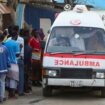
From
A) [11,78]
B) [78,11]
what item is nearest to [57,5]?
[78,11]

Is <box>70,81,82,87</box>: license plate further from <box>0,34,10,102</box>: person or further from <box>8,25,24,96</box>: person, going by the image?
<box>0,34,10,102</box>: person

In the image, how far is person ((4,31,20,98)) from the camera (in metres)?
14.5

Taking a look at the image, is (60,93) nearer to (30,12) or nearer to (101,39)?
(101,39)

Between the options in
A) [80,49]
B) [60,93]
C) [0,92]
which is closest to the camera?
[0,92]

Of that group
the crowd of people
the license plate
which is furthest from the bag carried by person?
the license plate

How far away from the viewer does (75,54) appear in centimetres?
1458

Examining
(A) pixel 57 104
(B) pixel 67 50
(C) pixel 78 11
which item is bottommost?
(A) pixel 57 104

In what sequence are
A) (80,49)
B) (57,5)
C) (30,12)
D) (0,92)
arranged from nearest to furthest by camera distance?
(0,92) < (80,49) < (30,12) < (57,5)

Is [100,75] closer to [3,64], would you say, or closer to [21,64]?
[21,64]

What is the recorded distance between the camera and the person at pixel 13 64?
14.5m

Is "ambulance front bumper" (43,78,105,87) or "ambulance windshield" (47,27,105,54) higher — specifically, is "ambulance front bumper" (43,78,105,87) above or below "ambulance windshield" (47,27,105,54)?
below

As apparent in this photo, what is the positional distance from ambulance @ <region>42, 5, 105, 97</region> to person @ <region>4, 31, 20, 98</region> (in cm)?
81

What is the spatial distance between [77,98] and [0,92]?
245cm

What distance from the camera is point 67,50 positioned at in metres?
14.8
